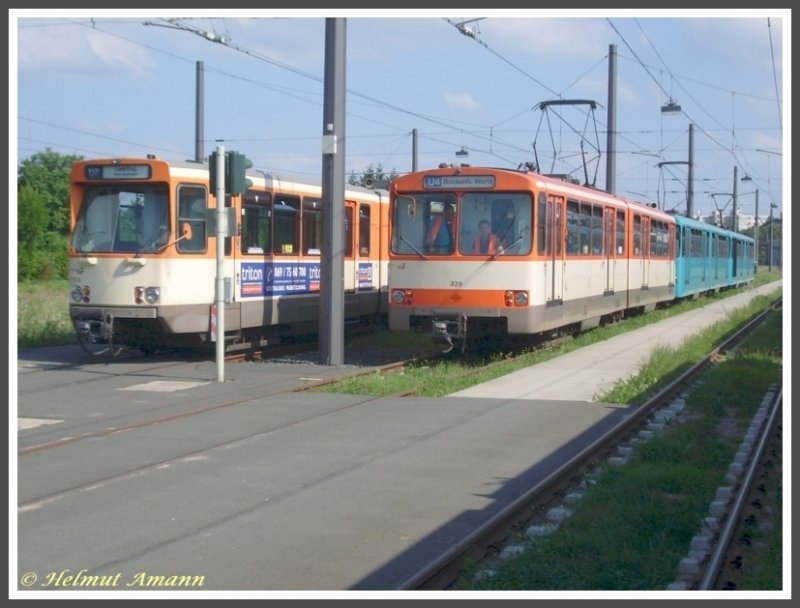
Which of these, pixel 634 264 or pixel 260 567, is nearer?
pixel 260 567

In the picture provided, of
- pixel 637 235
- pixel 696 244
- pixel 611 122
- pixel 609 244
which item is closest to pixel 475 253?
pixel 609 244

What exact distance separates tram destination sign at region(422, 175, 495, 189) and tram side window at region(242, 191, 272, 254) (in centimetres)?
280

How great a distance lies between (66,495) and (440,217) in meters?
10.4

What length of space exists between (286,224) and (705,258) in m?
26.0

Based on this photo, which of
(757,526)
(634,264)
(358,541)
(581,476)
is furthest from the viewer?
(634,264)

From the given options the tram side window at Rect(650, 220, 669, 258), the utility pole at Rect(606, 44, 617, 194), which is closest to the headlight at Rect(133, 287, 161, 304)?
the tram side window at Rect(650, 220, 669, 258)

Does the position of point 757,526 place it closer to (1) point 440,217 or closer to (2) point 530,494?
(2) point 530,494

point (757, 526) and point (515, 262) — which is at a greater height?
point (515, 262)

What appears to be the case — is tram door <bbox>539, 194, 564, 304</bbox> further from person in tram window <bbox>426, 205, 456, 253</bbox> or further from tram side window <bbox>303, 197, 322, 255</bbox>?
tram side window <bbox>303, 197, 322, 255</bbox>

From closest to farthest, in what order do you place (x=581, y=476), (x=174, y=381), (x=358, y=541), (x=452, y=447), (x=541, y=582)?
(x=541, y=582), (x=358, y=541), (x=581, y=476), (x=452, y=447), (x=174, y=381)

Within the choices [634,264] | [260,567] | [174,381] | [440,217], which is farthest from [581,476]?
[634,264]

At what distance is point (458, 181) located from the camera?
17938 mm

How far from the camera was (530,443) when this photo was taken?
1098 cm

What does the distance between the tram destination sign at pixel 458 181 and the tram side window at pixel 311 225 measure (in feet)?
9.80
